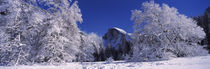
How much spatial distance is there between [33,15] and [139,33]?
27.9ft

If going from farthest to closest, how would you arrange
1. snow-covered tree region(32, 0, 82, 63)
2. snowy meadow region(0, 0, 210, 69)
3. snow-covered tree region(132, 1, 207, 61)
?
snow-covered tree region(132, 1, 207, 61) < snow-covered tree region(32, 0, 82, 63) < snowy meadow region(0, 0, 210, 69)

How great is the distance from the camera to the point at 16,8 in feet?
21.4

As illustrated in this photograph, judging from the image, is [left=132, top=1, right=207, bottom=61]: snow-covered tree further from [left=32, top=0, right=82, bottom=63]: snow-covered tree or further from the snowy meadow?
[left=32, top=0, right=82, bottom=63]: snow-covered tree

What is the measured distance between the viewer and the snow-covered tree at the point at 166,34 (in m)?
8.48

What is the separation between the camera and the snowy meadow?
6324 millimetres

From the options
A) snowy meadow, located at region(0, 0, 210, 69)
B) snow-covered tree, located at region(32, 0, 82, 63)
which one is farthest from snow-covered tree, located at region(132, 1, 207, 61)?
snow-covered tree, located at region(32, 0, 82, 63)

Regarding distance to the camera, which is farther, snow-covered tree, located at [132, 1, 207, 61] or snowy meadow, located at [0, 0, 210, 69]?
snow-covered tree, located at [132, 1, 207, 61]

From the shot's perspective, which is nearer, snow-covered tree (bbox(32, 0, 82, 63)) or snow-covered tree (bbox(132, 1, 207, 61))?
snow-covered tree (bbox(32, 0, 82, 63))

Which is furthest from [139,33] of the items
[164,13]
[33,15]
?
[33,15]

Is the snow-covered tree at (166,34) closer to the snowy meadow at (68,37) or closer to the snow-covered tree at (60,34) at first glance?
the snowy meadow at (68,37)

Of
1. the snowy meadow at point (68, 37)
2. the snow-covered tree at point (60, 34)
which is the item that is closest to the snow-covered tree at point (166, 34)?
the snowy meadow at point (68, 37)

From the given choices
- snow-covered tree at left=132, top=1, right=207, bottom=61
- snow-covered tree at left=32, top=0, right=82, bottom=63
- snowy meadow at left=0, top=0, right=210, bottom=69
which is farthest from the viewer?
snow-covered tree at left=132, top=1, right=207, bottom=61

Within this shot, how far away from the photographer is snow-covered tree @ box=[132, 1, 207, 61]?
8477 millimetres

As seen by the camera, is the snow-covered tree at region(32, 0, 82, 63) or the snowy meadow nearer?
the snowy meadow
